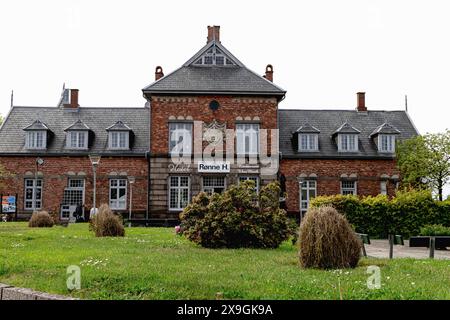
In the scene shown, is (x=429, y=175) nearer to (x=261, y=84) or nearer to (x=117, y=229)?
(x=261, y=84)

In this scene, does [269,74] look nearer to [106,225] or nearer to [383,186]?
[383,186]

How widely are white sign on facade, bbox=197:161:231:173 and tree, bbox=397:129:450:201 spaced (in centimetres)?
1175

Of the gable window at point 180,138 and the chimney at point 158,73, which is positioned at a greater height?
the chimney at point 158,73

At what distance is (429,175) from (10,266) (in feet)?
94.2

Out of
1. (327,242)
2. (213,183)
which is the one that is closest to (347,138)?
(213,183)

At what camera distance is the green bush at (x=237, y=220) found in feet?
49.8

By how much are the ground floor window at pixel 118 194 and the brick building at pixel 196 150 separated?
0.22ft

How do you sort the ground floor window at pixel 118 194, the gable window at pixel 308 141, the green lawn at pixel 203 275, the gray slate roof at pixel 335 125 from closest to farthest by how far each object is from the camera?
the green lawn at pixel 203 275 → the ground floor window at pixel 118 194 → the gray slate roof at pixel 335 125 → the gable window at pixel 308 141

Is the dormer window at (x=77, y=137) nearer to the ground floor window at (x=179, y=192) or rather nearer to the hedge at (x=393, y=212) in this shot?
the ground floor window at (x=179, y=192)

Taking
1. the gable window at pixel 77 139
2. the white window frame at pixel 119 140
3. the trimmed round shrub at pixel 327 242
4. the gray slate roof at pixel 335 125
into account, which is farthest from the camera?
the gray slate roof at pixel 335 125

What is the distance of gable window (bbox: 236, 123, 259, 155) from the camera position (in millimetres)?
33719

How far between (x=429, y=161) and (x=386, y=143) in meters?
4.18

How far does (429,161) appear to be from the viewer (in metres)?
32.5

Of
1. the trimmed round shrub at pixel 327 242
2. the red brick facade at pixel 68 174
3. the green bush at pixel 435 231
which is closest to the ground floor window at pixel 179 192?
the red brick facade at pixel 68 174
